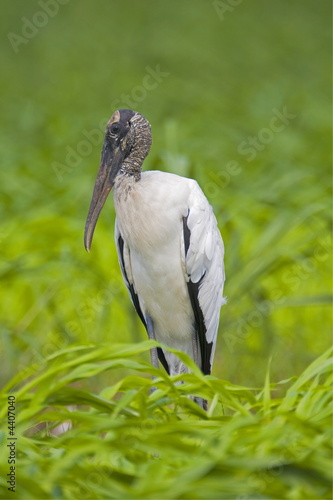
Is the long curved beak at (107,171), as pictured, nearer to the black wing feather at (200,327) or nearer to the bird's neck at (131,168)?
the bird's neck at (131,168)

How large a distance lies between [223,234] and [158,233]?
1946mm

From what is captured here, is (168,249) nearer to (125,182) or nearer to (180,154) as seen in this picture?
(125,182)

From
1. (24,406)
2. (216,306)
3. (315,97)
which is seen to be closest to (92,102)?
(315,97)

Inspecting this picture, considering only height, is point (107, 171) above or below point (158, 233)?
above

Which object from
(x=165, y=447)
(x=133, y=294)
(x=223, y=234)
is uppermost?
(x=223, y=234)

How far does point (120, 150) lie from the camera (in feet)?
14.3

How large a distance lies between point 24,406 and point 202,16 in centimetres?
1239

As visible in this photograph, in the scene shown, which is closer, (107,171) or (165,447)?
(165,447)

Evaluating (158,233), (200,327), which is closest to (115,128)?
(158,233)

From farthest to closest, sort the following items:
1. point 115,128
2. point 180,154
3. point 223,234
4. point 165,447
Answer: point 180,154, point 223,234, point 115,128, point 165,447

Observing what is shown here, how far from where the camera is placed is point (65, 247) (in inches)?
241

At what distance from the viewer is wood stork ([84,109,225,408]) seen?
4.34m

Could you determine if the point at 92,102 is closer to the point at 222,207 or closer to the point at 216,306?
the point at 222,207

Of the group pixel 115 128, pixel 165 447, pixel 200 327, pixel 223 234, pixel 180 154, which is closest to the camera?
pixel 165 447
